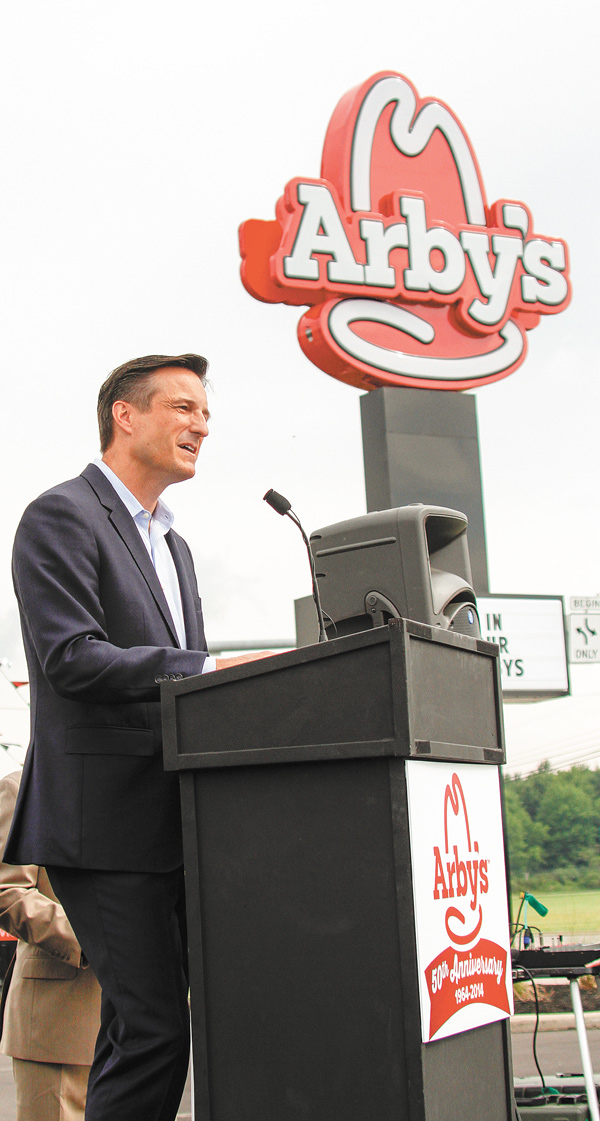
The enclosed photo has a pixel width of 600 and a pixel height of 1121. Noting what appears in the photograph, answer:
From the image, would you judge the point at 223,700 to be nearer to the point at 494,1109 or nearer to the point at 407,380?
the point at 494,1109

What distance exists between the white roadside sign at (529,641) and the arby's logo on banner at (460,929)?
758 cm

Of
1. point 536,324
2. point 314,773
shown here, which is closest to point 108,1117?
point 314,773

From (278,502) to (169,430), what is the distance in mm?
358

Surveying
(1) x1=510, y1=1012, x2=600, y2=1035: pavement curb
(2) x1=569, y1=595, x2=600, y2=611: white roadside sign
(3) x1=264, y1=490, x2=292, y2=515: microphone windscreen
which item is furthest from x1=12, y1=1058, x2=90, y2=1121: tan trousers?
(2) x1=569, y1=595, x2=600, y2=611: white roadside sign

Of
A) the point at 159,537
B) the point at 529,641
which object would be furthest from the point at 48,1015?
the point at 529,641

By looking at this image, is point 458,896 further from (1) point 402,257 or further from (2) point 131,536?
(1) point 402,257

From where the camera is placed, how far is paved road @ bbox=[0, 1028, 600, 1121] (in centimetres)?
558

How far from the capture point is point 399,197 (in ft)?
30.5

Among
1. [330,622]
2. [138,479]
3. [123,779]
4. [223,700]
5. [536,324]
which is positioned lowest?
[123,779]

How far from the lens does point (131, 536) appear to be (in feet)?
7.69

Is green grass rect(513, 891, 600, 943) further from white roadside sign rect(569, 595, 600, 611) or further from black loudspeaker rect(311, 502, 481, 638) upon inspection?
black loudspeaker rect(311, 502, 481, 638)

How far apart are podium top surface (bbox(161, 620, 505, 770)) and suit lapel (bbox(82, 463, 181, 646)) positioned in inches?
14.3

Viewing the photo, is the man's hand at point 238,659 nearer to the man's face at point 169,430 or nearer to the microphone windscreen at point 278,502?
the microphone windscreen at point 278,502

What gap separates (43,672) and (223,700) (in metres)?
0.46
